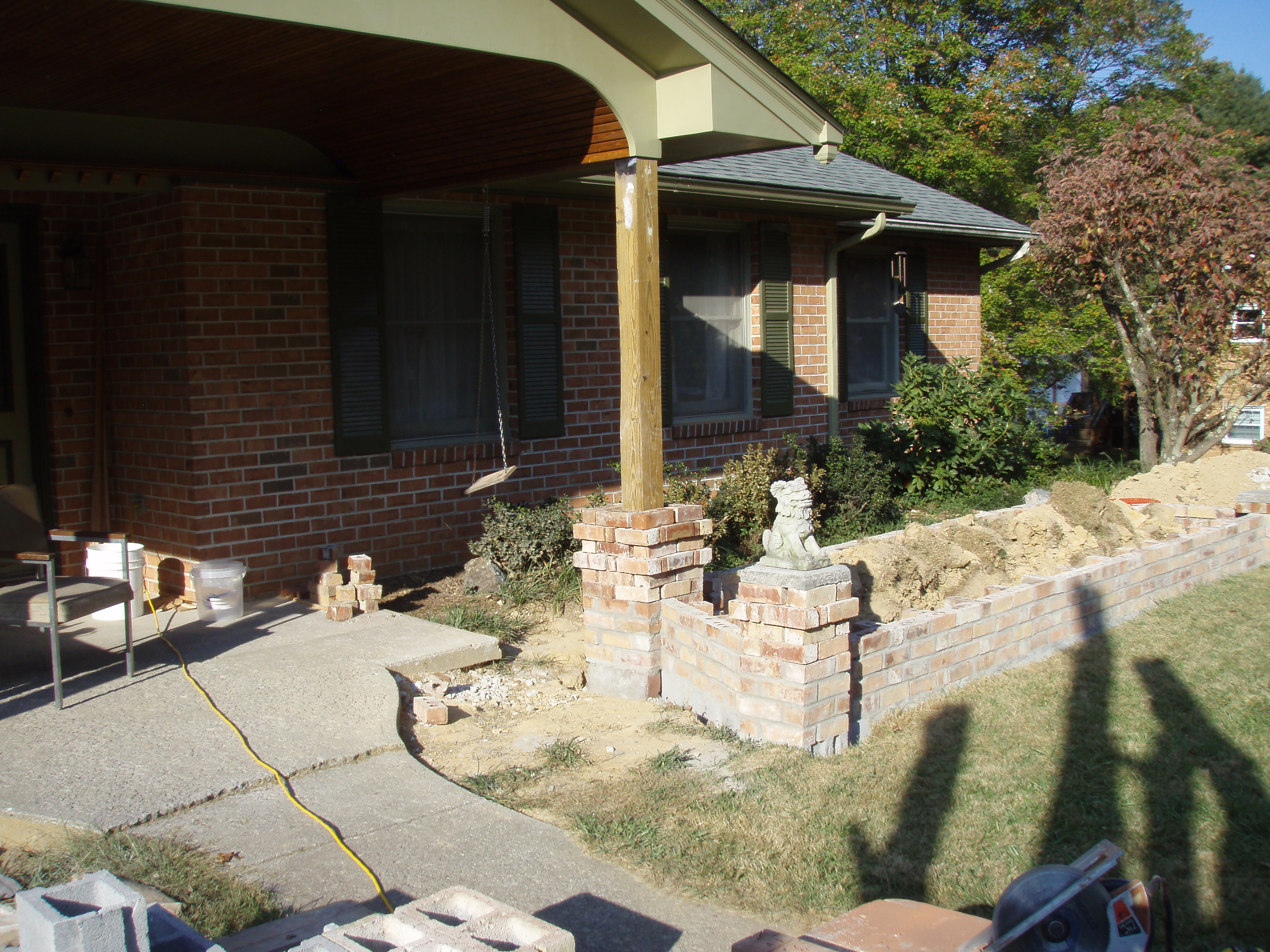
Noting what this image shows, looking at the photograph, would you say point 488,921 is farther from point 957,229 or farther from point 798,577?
point 957,229

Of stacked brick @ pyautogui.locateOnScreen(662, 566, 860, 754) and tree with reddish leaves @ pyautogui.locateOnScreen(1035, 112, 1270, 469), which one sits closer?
stacked brick @ pyautogui.locateOnScreen(662, 566, 860, 754)

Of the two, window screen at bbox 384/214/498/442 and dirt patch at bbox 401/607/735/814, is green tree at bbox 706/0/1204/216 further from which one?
dirt patch at bbox 401/607/735/814

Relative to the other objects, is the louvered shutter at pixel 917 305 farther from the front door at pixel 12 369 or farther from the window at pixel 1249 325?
the front door at pixel 12 369

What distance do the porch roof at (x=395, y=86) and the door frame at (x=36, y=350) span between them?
0.69 metres

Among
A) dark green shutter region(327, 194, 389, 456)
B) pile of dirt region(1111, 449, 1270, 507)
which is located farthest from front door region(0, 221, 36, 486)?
pile of dirt region(1111, 449, 1270, 507)

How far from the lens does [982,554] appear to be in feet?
22.3

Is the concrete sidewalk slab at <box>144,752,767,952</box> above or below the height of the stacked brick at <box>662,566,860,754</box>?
below

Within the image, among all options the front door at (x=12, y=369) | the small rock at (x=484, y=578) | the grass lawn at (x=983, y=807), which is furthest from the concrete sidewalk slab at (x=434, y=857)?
the front door at (x=12, y=369)

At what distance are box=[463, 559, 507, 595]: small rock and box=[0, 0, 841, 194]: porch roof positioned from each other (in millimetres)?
2424

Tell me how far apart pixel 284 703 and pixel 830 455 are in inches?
221

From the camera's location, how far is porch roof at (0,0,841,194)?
4.34m

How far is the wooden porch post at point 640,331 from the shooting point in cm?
508

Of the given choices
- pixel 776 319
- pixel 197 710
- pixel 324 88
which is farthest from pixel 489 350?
pixel 197 710

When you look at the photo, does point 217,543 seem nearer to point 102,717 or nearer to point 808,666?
point 102,717
